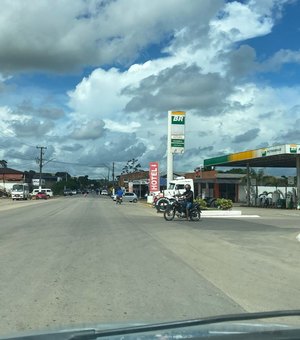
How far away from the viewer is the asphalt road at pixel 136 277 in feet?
23.1

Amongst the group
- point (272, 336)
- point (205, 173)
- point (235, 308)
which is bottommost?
point (235, 308)

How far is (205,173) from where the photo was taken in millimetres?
75438

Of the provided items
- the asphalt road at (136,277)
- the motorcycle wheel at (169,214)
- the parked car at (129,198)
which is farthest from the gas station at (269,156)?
the asphalt road at (136,277)

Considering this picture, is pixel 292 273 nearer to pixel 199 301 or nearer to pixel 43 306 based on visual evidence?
pixel 199 301

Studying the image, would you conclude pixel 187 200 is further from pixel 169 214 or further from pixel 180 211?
pixel 169 214

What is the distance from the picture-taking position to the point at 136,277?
32.2 ft

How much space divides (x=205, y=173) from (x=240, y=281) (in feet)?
217

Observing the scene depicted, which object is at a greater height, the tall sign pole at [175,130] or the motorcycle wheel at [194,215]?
the tall sign pole at [175,130]

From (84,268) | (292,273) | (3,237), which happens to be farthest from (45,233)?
(292,273)

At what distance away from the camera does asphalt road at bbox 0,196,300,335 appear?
7.05 m

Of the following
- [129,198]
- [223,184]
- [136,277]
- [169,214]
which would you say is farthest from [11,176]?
[136,277]

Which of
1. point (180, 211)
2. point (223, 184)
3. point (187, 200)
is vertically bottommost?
point (180, 211)

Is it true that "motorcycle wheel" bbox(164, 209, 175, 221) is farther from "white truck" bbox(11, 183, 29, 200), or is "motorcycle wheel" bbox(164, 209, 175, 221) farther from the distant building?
the distant building

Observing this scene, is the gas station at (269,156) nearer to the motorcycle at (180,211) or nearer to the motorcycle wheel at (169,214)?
the motorcycle at (180,211)
